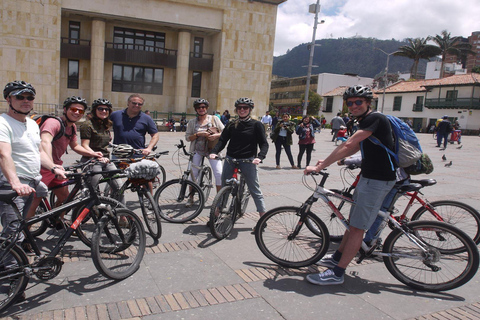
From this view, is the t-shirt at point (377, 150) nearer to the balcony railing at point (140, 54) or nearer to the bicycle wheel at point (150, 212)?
the bicycle wheel at point (150, 212)

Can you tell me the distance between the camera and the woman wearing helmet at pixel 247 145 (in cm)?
523

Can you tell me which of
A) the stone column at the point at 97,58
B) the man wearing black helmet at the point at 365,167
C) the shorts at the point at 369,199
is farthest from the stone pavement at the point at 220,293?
the stone column at the point at 97,58

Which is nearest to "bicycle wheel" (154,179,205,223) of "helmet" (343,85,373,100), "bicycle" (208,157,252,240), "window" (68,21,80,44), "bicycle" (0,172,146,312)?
"bicycle" (208,157,252,240)

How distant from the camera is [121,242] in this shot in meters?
3.99

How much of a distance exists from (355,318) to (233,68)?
1226 inches

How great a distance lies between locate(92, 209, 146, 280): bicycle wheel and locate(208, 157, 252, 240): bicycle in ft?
3.52

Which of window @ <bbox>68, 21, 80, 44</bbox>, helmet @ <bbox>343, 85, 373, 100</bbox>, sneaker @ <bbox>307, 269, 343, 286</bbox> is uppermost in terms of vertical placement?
window @ <bbox>68, 21, 80, 44</bbox>

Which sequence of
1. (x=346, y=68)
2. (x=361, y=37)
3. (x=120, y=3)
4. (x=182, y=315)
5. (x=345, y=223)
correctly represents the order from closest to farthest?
(x=182, y=315)
(x=345, y=223)
(x=120, y=3)
(x=346, y=68)
(x=361, y=37)

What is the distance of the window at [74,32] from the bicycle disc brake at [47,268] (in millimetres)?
31540

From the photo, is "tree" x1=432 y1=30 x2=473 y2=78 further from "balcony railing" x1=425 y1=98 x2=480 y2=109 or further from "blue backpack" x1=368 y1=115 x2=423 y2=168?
"blue backpack" x1=368 y1=115 x2=423 y2=168

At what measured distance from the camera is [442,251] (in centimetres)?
410

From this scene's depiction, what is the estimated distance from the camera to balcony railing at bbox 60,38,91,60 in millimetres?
30422

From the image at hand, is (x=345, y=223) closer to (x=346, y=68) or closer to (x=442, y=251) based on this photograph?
(x=442, y=251)

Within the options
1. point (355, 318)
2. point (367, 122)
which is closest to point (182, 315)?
point (355, 318)
